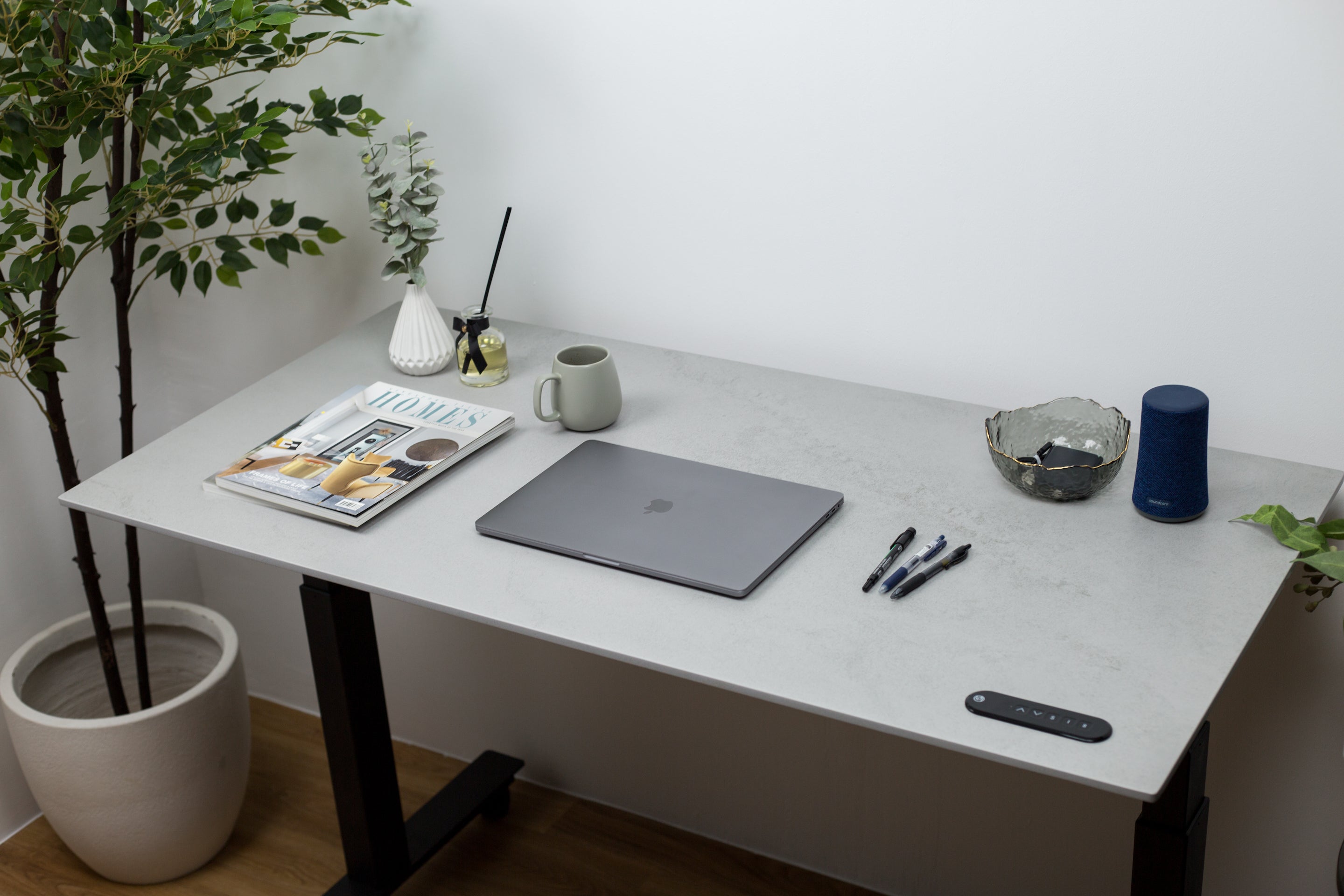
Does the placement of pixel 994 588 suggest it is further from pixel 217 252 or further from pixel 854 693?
pixel 217 252

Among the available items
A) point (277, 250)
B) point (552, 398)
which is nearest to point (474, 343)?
point (552, 398)

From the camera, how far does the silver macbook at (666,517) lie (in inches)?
49.6

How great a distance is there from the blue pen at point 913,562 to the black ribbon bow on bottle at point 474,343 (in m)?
0.69

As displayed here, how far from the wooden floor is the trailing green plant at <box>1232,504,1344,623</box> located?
39.7 inches

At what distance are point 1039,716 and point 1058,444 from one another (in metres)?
0.52

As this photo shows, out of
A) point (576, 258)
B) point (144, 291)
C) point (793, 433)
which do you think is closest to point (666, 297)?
point (576, 258)

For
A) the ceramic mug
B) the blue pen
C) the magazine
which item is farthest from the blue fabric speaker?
the magazine

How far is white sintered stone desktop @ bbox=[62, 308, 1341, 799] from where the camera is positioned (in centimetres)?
105

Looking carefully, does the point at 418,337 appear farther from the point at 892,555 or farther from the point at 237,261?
the point at 892,555

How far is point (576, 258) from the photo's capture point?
1.84 m

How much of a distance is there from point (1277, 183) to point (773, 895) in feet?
4.29

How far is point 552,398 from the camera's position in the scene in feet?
5.04

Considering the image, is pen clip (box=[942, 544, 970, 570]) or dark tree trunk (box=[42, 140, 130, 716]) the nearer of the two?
pen clip (box=[942, 544, 970, 570])

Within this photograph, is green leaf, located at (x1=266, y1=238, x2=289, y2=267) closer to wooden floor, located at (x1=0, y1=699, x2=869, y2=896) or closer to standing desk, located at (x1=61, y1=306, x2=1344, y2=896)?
standing desk, located at (x1=61, y1=306, x2=1344, y2=896)
